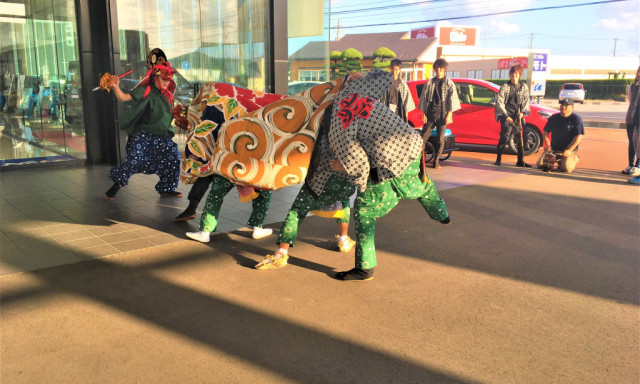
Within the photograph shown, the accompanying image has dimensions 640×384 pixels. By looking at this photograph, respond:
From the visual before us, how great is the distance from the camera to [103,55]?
8656mm

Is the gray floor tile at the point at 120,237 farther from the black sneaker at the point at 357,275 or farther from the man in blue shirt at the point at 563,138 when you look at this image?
the man in blue shirt at the point at 563,138

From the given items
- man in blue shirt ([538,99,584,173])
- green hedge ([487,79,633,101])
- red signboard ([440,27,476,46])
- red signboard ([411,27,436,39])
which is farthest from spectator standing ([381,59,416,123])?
red signboard ([411,27,436,39])

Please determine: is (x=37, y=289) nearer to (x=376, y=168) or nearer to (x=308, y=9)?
(x=376, y=168)

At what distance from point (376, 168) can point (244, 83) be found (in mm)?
6901

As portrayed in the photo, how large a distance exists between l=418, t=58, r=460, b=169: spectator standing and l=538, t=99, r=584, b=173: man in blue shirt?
1830 millimetres

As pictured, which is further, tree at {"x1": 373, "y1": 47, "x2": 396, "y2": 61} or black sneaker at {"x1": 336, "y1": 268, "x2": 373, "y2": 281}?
tree at {"x1": 373, "y1": 47, "x2": 396, "y2": 61}

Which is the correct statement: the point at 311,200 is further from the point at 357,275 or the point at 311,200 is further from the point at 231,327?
the point at 231,327

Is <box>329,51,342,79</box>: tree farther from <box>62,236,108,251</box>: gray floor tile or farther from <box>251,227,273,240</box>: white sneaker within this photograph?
<box>62,236,108,251</box>: gray floor tile

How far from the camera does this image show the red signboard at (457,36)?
265ft

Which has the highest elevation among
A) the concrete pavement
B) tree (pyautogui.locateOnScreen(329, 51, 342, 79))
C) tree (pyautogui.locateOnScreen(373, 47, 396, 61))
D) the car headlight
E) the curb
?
tree (pyautogui.locateOnScreen(373, 47, 396, 61))

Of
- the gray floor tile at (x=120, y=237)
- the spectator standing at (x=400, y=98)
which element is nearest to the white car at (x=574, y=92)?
the spectator standing at (x=400, y=98)

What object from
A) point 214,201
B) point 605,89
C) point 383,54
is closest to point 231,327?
point 214,201

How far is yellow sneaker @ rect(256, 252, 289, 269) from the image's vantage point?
411cm

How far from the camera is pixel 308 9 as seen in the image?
979 cm
